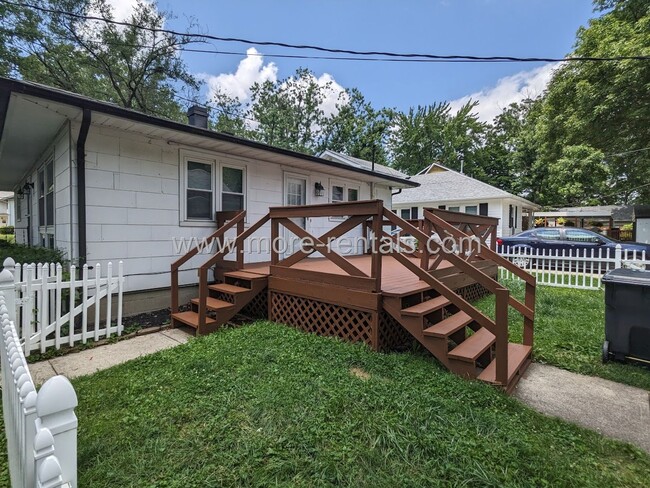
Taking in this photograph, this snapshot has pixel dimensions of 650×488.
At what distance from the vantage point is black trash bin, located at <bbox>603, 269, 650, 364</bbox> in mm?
3529

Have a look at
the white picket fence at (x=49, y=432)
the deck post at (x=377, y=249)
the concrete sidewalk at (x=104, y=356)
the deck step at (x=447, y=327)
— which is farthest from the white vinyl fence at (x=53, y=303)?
the deck step at (x=447, y=327)

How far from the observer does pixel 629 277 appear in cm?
370

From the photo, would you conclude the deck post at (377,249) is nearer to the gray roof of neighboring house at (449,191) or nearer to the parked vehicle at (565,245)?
the parked vehicle at (565,245)

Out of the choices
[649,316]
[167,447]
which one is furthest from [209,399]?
[649,316]

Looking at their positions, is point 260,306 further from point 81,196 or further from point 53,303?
point 81,196

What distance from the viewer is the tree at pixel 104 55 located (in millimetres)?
14078

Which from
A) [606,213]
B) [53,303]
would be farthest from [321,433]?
[606,213]

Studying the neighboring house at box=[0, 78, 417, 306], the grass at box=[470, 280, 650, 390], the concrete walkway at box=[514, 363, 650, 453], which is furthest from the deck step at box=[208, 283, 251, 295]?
the grass at box=[470, 280, 650, 390]

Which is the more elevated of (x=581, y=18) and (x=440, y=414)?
(x=581, y=18)

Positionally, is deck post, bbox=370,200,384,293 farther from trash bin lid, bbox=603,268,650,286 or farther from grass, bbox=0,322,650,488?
trash bin lid, bbox=603,268,650,286

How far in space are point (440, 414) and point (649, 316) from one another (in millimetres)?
2932

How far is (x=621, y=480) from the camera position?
6.32ft

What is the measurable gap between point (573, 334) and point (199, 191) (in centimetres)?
649

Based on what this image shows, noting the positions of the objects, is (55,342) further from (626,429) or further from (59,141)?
(626,429)
